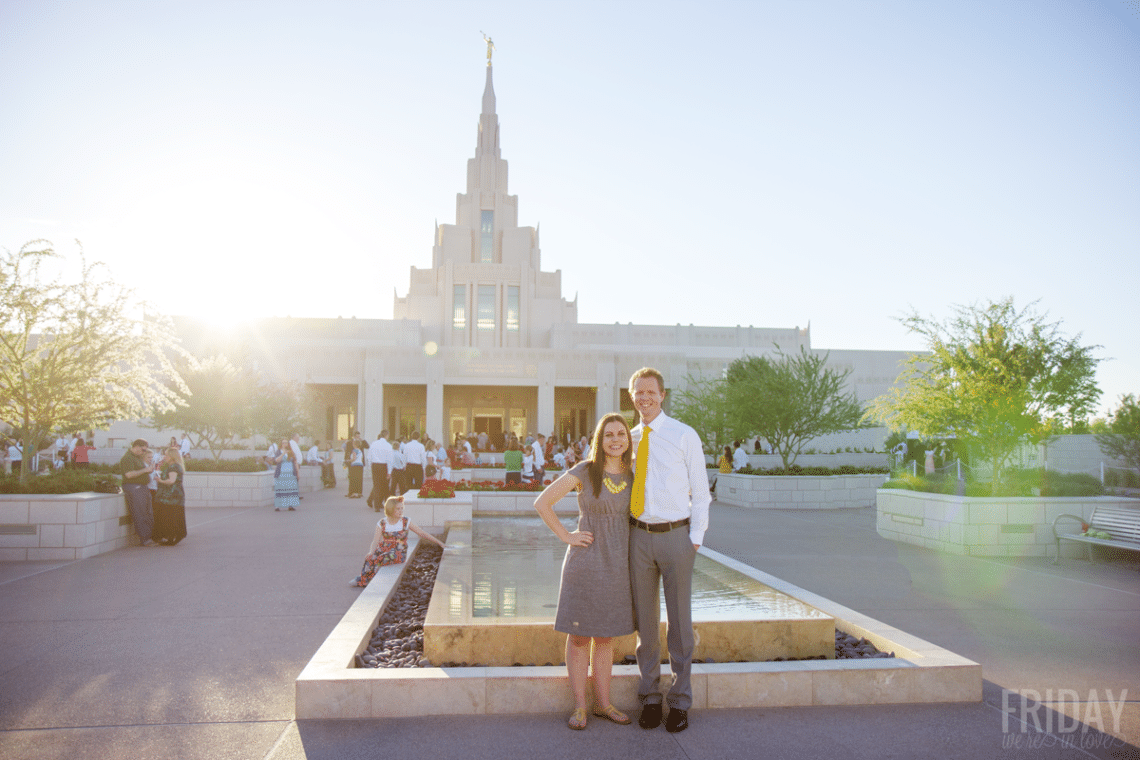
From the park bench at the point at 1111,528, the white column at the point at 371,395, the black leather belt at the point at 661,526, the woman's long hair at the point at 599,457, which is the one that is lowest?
the park bench at the point at 1111,528

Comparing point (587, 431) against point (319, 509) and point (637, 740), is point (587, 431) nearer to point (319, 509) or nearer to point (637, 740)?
point (319, 509)

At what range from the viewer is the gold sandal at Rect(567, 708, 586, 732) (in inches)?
145

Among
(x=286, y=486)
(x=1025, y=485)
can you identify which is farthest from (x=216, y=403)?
(x=1025, y=485)

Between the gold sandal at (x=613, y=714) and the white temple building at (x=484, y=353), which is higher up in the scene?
the white temple building at (x=484, y=353)

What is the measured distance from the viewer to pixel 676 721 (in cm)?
365

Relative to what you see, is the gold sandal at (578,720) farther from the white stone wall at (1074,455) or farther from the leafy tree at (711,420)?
the white stone wall at (1074,455)

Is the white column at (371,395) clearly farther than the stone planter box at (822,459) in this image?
Yes

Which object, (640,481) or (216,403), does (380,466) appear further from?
(640,481)

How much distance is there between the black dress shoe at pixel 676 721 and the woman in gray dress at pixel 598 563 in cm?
25

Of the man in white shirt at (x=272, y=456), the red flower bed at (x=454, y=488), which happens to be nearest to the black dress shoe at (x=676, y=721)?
the red flower bed at (x=454, y=488)

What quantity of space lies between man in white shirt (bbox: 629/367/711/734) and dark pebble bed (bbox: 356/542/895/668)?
105 centimetres

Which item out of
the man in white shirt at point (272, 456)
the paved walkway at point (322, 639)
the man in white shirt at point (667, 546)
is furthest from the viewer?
the man in white shirt at point (272, 456)

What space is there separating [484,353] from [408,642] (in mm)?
35929

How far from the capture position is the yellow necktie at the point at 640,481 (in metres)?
3.67
